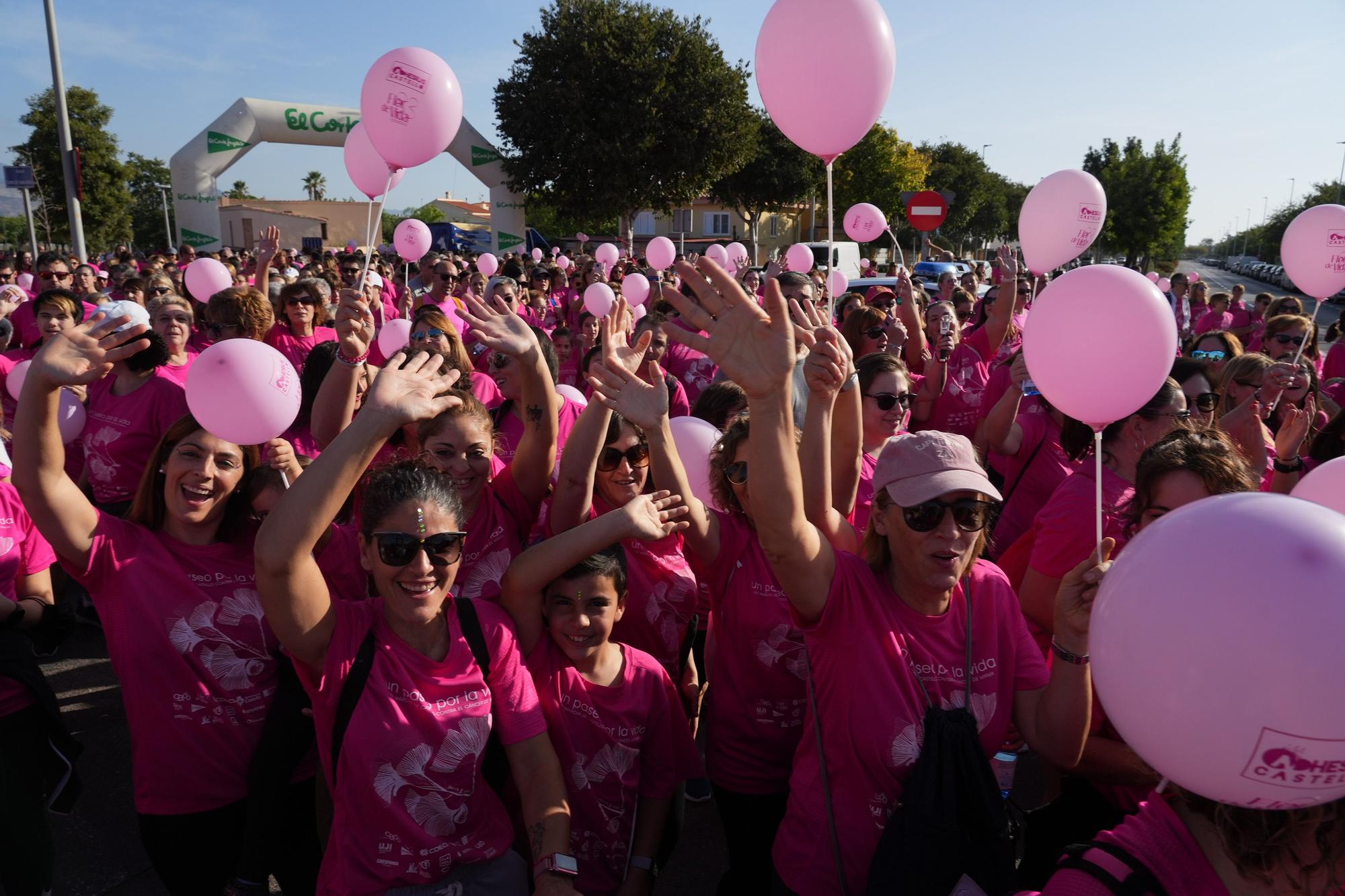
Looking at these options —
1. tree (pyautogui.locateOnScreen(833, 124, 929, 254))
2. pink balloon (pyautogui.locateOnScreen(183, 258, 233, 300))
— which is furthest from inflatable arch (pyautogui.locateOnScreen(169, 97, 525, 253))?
tree (pyautogui.locateOnScreen(833, 124, 929, 254))

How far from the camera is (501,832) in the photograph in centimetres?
205

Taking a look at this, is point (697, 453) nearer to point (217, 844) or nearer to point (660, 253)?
point (217, 844)

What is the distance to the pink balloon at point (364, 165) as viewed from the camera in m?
5.29

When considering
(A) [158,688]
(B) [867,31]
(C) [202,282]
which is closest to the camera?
(A) [158,688]

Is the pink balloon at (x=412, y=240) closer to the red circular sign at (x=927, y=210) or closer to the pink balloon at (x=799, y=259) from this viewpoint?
the pink balloon at (x=799, y=259)

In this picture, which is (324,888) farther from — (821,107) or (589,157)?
(589,157)

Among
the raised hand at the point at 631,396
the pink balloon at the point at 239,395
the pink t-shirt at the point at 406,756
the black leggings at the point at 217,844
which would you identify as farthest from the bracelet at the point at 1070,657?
the pink balloon at the point at 239,395

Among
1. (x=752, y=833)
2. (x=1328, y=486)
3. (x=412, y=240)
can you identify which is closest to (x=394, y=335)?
(x=752, y=833)

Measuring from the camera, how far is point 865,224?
976 cm

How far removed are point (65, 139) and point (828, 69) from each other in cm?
1565

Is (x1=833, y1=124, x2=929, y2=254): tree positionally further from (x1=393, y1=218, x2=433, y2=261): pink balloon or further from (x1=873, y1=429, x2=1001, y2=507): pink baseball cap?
(x1=873, y1=429, x2=1001, y2=507): pink baseball cap

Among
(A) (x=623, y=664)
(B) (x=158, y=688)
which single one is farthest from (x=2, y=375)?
(A) (x=623, y=664)

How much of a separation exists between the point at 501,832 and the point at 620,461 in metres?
1.21

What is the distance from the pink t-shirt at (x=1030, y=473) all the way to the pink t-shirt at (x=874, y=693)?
177 cm
